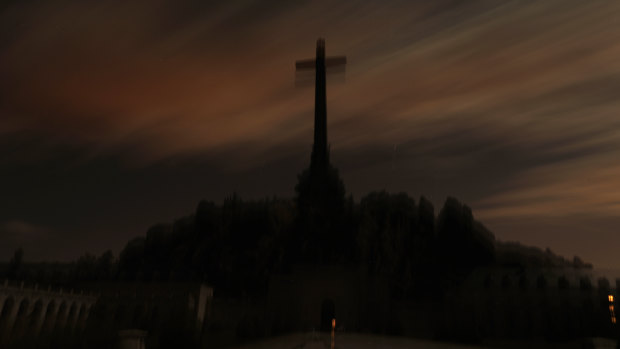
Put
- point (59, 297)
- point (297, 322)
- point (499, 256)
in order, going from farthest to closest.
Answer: point (59, 297)
point (499, 256)
point (297, 322)

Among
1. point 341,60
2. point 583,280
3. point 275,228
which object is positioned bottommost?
point 583,280

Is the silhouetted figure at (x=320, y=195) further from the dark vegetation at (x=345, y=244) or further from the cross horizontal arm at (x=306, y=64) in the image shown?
the cross horizontal arm at (x=306, y=64)

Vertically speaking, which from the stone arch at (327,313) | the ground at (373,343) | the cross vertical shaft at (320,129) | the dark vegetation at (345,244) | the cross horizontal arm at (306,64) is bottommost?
the ground at (373,343)

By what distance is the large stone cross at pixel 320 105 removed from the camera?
185 ft

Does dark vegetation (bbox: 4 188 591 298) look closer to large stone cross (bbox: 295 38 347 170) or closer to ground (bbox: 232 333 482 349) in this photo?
large stone cross (bbox: 295 38 347 170)

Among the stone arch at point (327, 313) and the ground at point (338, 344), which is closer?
the ground at point (338, 344)

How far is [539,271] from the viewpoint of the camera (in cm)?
5419

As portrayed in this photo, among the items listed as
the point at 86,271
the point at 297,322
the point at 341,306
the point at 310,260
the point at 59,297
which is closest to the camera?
the point at 297,322

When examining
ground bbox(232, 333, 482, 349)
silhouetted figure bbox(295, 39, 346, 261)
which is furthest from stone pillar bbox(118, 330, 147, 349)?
silhouetted figure bbox(295, 39, 346, 261)

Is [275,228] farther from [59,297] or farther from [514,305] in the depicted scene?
[59,297]

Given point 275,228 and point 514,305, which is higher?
point 275,228

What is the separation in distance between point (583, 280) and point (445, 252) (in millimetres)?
15064

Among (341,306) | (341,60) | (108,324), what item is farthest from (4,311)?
(108,324)

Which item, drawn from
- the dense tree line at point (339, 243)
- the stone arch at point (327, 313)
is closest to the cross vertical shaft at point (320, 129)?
the dense tree line at point (339, 243)
